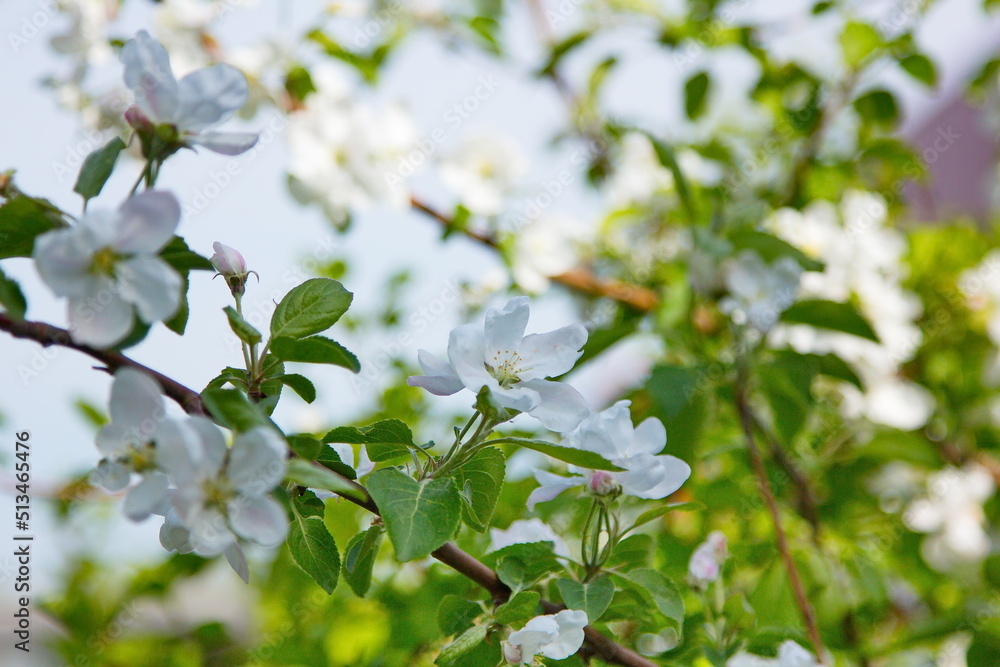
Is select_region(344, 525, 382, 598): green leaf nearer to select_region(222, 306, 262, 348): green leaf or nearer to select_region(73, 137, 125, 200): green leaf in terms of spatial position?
select_region(222, 306, 262, 348): green leaf

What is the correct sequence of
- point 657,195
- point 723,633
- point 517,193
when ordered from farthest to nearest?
point 657,195, point 517,193, point 723,633

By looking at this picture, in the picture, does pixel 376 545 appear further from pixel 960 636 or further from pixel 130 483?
pixel 960 636

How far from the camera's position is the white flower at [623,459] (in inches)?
19.3

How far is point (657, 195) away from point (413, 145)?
23.5 inches

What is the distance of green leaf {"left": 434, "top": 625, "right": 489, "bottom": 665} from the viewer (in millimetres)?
449

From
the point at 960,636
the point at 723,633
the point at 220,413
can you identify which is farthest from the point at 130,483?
the point at 960,636

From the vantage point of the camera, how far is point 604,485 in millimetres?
522

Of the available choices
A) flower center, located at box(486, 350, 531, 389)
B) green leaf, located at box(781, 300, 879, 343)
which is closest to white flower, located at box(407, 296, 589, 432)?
flower center, located at box(486, 350, 531, 389)

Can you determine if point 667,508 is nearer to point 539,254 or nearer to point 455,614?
point 455,614

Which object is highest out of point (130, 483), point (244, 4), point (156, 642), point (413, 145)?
point (130, 483)

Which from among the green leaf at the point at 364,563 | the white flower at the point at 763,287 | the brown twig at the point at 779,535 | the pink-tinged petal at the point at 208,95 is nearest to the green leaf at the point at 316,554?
the green leaf at the point at 364,563

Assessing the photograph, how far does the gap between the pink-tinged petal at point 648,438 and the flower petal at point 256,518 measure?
25 cm

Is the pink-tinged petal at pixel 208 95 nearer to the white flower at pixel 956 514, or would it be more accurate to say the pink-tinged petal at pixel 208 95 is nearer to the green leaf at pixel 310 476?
the green leaf at pixel 310 476

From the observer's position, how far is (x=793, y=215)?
156 centimetres
